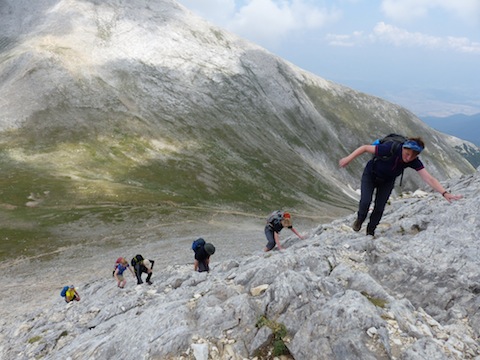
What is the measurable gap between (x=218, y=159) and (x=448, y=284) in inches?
3869

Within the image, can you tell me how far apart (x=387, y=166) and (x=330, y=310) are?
6220mm

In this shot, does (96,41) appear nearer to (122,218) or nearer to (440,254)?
(122,218)

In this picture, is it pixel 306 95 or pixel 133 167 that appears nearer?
pixel 133 167

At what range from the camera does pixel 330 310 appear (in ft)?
34.4

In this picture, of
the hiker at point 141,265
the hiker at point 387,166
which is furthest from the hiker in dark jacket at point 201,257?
Result: the hiker at point 387,166

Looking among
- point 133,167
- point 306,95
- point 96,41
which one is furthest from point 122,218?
point 306,95

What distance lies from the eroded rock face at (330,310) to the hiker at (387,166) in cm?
249

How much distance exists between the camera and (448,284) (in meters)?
12.5

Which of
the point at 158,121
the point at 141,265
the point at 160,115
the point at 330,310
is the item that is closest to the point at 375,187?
the point at 330,310

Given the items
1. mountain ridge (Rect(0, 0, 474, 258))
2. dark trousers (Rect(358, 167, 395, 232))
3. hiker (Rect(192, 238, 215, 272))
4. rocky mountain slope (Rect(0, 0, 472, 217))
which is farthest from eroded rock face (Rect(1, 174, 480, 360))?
rocky mountain slope (Rect(0, 0, 472, 217))

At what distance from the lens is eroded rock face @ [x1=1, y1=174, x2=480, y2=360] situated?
9820mm

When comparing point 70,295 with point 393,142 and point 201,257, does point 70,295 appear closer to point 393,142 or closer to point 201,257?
point 201,257

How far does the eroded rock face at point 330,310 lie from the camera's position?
9.82 m

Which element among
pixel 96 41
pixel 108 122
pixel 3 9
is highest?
pixel 3 9
